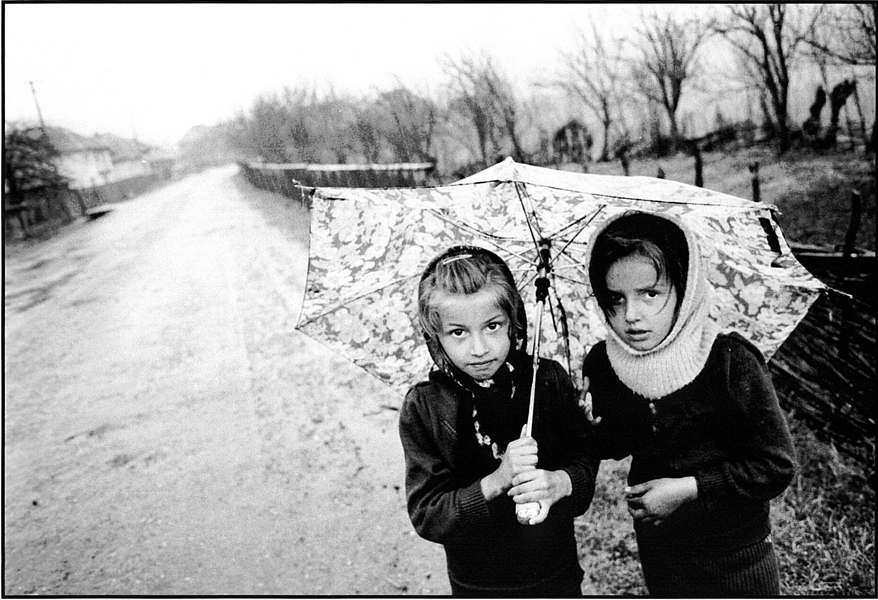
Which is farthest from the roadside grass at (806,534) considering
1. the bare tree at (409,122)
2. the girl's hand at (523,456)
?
the bare tree at (409,122)

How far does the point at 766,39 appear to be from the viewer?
2.19 meters

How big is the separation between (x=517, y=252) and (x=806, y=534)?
163cm

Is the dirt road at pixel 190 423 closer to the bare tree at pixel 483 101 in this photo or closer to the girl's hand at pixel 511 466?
the bare tree at pixel 483 101

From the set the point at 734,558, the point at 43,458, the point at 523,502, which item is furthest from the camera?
the point at 43,458

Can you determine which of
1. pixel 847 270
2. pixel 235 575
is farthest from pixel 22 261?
pixel 847 270

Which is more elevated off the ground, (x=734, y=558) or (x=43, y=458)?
(x=43, y=458)

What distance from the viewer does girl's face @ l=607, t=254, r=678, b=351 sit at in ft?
3.81

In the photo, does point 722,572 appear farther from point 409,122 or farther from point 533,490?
point 409,122

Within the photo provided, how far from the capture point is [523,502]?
111cm

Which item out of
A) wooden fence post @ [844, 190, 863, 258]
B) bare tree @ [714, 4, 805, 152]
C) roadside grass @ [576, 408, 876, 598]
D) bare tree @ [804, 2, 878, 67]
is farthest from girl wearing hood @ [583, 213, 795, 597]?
bare tree @ [804, 2, 878, 67]

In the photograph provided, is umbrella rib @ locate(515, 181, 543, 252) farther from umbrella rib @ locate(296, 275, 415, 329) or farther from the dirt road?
the dirt road

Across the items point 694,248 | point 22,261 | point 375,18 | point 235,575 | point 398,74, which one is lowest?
point 235,575

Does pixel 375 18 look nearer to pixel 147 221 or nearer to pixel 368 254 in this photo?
pixel 368 254

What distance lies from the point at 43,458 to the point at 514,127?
1899 millimetres
